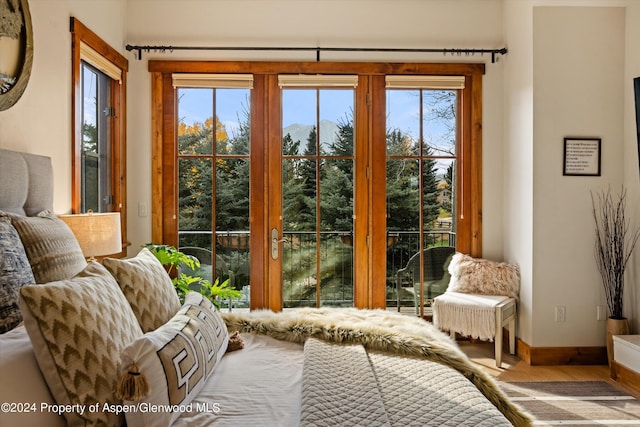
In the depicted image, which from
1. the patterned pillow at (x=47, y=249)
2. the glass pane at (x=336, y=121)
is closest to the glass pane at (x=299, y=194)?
the glass pane at (x=336, y=121)

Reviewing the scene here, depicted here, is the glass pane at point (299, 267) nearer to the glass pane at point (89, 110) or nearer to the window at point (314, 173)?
the window at point (314, 173)

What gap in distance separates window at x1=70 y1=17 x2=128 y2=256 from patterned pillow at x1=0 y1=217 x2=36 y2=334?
56.1 inches

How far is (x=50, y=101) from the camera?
2686 millimetres

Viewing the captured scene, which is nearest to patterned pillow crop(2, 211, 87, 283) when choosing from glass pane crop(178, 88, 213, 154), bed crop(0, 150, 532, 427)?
bed crop(0, 150, 532, 427)

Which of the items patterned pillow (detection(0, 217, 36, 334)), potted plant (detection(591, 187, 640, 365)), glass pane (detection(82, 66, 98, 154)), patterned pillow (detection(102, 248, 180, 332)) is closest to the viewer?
patterned pillow (detection(0, 217, 36, 334))

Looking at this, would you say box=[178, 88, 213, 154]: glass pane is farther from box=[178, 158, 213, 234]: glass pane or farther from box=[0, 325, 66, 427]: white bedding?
box=[0, 325, 66, 427]: white bedding

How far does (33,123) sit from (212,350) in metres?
1.81

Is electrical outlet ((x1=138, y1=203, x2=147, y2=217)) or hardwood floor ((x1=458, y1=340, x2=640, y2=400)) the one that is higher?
electrical outlet ((x1=138, y1=203, x2=147, y2=217))

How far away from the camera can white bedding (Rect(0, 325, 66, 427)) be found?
1.06m

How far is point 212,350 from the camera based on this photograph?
157 cm

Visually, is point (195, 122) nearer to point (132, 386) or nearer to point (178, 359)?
point (178, 359)

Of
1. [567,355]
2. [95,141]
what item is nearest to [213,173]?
[95,141]

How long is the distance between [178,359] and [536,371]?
301cm

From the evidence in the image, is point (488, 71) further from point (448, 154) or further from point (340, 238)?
point (340, 238)
